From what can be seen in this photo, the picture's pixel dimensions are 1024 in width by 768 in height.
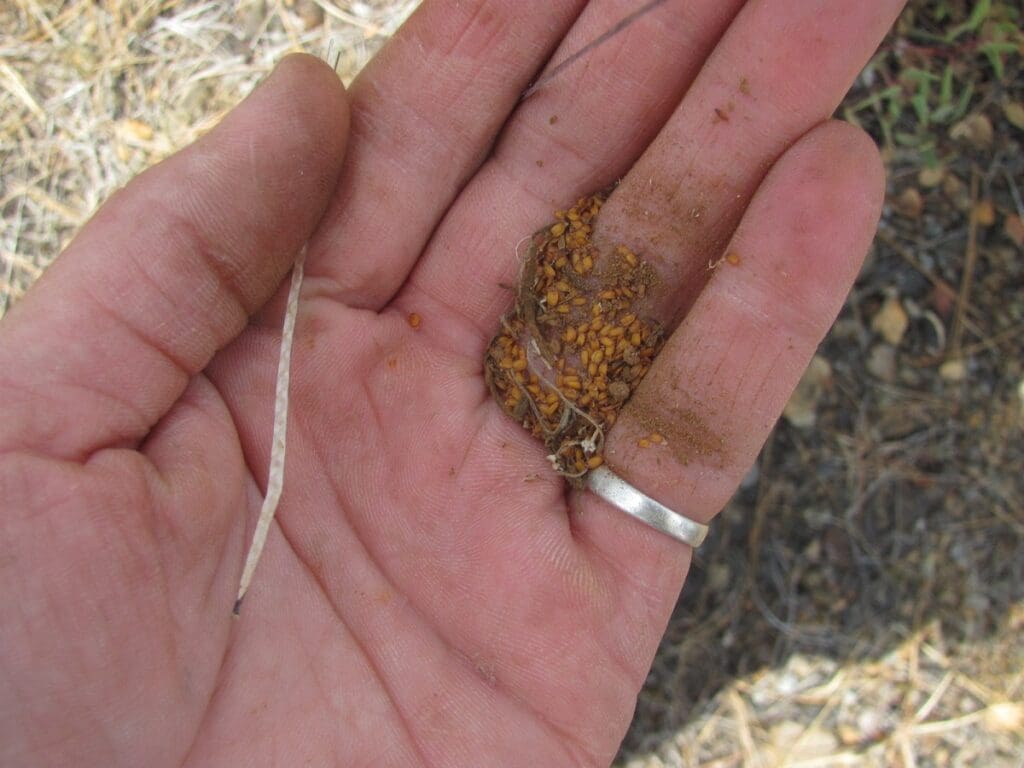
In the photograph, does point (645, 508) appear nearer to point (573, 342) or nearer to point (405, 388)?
point (573, 342)

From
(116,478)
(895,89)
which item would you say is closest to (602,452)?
(116,478)

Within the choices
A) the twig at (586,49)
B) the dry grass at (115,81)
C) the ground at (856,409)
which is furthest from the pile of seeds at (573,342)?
the dry grass at (115,81)

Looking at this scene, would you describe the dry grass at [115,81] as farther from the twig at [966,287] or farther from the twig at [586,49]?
the twig at [966,287]

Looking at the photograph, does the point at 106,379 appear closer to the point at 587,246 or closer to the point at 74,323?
the point at 74,323

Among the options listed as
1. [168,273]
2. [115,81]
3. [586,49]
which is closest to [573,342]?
[586,49]

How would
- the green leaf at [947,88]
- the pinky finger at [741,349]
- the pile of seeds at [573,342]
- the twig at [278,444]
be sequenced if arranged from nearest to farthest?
the twig at [278,444] → the pinky finger at [741,349] → the pile of seeds at [573,342] → the green leaf at [947,88]

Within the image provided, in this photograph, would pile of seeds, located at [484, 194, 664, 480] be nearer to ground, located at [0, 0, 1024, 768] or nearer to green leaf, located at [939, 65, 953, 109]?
ground, located at [0, 0, 1024, 768]
